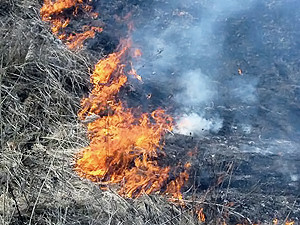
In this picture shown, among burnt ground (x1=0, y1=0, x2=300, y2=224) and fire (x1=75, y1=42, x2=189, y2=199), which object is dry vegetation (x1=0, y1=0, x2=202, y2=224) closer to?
burnt ground (x1=0, y1=0, x2=300, y2=224)

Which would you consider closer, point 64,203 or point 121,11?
point 64,203

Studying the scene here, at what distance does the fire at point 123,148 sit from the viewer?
375 centimetres

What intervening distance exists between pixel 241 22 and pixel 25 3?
3016 mm

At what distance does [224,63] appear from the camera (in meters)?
4.93

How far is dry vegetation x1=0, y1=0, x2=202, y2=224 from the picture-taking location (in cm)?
349

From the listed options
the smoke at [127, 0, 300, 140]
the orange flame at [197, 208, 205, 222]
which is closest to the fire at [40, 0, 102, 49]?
the smoke at [127, 0, 300, 140]

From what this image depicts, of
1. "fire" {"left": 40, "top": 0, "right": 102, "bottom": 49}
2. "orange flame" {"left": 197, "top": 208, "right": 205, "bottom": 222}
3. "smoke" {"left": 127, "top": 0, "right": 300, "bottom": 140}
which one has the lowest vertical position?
"orange flame" {"left": 197, "top": 208, "right": 205, "bottom": 222}

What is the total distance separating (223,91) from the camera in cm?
466

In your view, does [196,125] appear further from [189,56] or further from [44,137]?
[44,137]

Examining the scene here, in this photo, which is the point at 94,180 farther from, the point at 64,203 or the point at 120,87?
the point at 120,87

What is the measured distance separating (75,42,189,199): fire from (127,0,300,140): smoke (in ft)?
1.16

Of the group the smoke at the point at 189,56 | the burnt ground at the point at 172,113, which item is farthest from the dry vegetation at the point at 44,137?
the smoke at the point at 189,56

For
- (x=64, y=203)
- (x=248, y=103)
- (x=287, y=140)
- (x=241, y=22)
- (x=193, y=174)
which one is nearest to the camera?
(x=64, y=203)

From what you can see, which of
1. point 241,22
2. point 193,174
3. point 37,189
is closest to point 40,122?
point 37,189
